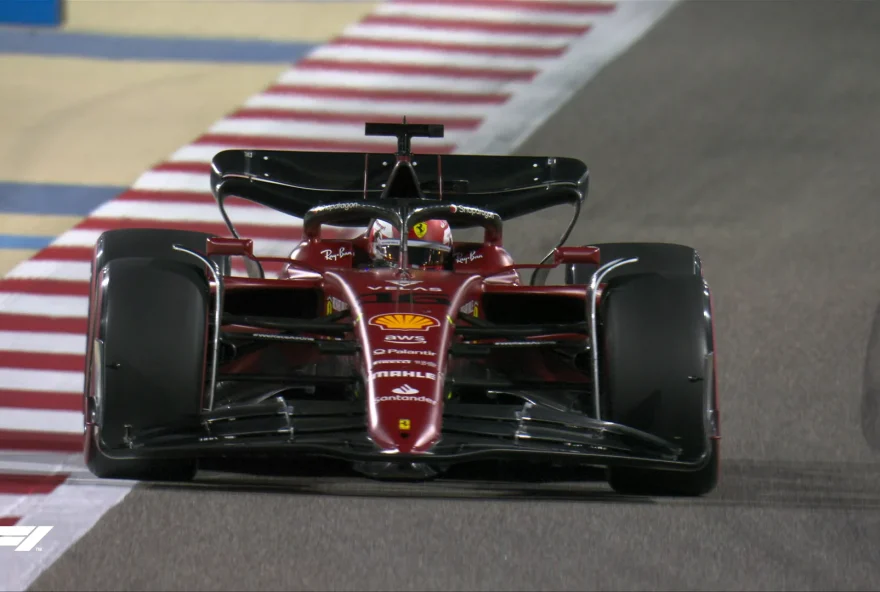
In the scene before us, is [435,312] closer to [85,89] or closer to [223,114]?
[223,114]

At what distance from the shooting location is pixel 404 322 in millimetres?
6199

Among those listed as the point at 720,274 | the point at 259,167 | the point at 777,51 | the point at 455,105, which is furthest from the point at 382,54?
the point at 259,167

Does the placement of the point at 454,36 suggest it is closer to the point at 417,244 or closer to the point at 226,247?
the point at 417,244

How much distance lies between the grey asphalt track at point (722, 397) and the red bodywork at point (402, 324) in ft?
1.34

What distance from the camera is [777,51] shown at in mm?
14531

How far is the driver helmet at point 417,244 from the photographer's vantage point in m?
7.30

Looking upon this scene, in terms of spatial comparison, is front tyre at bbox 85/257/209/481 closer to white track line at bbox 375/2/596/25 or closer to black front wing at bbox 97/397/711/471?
black front wing at bbox 97/397/711/471

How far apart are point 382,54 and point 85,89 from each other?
246 centimetres

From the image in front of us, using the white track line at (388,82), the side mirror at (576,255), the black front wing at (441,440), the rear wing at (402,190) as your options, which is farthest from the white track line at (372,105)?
the black front wing at (441,440)

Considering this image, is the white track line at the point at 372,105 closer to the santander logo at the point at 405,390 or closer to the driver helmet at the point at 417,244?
the driver helmet at the point at 417,244

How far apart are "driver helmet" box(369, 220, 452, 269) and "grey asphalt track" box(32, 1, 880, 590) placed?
3.92ft

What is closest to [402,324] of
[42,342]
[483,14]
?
[42,342]

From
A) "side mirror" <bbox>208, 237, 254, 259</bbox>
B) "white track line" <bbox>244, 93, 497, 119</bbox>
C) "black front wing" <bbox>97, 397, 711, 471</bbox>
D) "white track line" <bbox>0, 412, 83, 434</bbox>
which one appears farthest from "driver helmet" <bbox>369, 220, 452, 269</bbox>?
"white track line" <bbox>244, 93, 497, 119</bbox>
